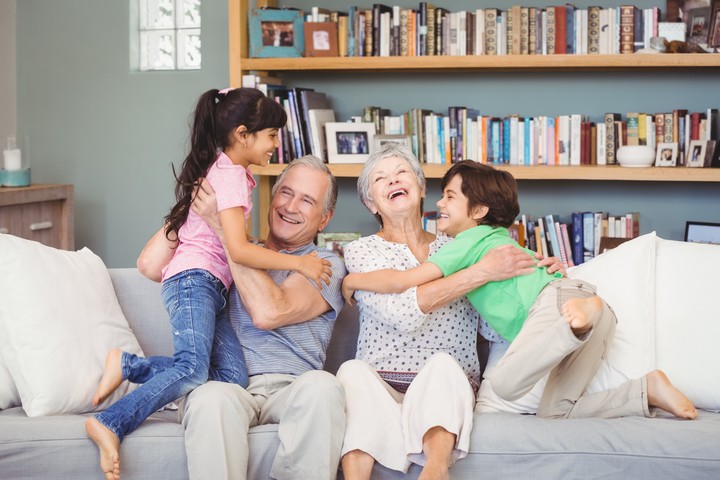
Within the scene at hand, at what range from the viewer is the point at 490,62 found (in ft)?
12.5

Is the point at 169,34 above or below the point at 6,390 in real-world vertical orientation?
above

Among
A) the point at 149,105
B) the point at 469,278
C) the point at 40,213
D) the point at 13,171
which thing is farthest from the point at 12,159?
the point at 469,278

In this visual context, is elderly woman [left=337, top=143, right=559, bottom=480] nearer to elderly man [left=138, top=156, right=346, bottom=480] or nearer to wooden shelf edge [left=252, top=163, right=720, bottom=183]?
elderly man [left=138, top=156, right=346, bottom=480]

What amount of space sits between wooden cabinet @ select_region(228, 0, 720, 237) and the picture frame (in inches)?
3.4

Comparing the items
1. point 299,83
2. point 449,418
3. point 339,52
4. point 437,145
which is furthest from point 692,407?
point 299,83

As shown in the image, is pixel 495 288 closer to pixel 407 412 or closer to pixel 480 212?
pixel 480 212

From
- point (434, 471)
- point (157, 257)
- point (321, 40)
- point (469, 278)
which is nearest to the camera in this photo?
point (434, 471)

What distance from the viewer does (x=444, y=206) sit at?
2.46m

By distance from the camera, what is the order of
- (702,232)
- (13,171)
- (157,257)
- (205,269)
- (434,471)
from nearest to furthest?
(434,471) → (205,269) → (157,257) → (702,232) → (13,171)

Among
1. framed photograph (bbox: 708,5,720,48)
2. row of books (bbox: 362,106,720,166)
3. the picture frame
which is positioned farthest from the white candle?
framed photograph (bbox: 708,5,720,48)

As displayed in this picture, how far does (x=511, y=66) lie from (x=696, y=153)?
0.86 metres

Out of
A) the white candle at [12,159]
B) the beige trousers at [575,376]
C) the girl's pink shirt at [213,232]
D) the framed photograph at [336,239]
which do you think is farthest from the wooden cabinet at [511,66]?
the beige trousers at [575,376]

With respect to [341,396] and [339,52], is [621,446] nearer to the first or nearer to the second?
[341,396]

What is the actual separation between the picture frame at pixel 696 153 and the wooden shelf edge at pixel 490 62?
0.33 m
